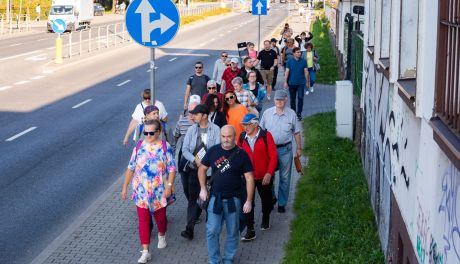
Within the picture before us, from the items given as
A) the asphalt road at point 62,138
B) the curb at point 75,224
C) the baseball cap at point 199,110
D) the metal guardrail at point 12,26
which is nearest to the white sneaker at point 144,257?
the curb at point 75,224

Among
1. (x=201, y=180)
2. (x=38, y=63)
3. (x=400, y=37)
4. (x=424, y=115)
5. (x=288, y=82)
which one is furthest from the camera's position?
(x=38, y=63)

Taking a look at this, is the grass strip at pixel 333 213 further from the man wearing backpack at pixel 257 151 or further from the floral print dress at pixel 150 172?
the floral print dress at pixel 150 172

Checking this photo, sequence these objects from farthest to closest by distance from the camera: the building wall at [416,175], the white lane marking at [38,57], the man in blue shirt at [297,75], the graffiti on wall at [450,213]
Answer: the white lane marking at [38,57] < the man in blue shirt at [297,75] < the building wall at [416,175] < the graffiti on wall at [450,213]

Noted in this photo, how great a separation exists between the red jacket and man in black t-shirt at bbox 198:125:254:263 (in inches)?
41.3

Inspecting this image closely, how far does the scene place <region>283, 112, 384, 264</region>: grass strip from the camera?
29.8 feet

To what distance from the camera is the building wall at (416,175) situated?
15.7ft

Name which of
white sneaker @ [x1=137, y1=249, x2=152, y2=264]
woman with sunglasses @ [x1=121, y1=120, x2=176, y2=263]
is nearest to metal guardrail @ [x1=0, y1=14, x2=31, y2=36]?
woman with sunglasses @ [x1=121, y1=120, x2=176, y2=263]

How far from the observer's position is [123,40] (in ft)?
163

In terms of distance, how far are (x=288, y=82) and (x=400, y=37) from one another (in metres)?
11.1

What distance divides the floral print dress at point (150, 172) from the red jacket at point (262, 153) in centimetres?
110

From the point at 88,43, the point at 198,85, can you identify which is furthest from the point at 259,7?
the point at 88,43

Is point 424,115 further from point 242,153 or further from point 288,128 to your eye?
point 288,128

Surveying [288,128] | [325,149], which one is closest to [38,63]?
[325,149]

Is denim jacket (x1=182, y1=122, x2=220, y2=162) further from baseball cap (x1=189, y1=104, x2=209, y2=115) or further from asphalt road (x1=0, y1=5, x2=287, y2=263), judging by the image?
asphalt road (x1=0, y1=5, x2=287, y2=263)
